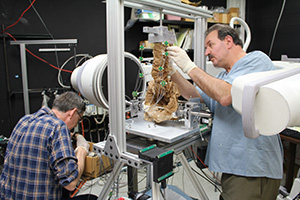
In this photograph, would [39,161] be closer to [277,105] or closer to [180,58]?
[180,58]

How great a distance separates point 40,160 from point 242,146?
103 cm

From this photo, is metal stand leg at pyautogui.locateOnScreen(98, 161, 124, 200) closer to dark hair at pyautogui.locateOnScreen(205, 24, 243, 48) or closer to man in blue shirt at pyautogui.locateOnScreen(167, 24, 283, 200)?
man in blue shirt at pyautogui.locateOnScreen(167, 24, 283, 200)

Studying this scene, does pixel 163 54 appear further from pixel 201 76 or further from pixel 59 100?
pixel 59 100

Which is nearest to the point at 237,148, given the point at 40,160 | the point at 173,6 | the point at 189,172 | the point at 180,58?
the point at 189,172

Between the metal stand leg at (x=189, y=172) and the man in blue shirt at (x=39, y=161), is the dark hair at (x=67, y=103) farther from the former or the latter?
the metal stand leg at (x=189, y=172)

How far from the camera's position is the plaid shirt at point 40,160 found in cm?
124

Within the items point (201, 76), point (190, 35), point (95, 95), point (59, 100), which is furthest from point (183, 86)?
point (190, 35)

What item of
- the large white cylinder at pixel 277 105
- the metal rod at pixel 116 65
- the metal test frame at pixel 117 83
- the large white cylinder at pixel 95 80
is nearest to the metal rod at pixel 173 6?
the metal test frame at pixel 117 83

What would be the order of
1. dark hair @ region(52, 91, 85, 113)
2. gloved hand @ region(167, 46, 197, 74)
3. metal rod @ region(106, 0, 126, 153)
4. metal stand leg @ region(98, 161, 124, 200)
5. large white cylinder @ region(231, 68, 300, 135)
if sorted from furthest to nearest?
1. dark hair @ region(52, 91, 85, 113)
2. gloved hand @ region(167, 46, 197, 74)
3. metal stand leg @ region(98, 161, 124, 200)
4. metal rod @ region(106, 0, 126, 153)
5. large white cylinder @ region(231, 68, 300, 135)

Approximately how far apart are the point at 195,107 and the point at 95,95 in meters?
0.52

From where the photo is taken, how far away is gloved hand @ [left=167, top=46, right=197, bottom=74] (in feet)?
3.87

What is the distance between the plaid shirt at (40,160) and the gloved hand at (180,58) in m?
0.70

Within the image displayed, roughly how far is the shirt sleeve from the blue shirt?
2.40ft

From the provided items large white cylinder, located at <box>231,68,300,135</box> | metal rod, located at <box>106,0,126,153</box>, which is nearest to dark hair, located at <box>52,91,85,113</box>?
metal rod, located at <box>106,0,126,153</box>
